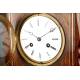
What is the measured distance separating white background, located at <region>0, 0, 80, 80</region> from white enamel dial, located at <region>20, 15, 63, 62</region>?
0.27 ft

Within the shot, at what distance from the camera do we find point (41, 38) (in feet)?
6.13

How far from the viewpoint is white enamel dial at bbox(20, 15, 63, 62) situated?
6.12 feet

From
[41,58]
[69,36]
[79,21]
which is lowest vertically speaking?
[41,58]

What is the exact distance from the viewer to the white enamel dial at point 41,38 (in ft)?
6.12

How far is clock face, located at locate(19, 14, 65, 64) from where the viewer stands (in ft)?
6.12

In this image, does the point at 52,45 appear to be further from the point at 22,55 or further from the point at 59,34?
the point at 22,55

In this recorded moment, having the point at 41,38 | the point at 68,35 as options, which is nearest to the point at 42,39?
the point at 41,38

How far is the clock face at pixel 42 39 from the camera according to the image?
73.5 inches
